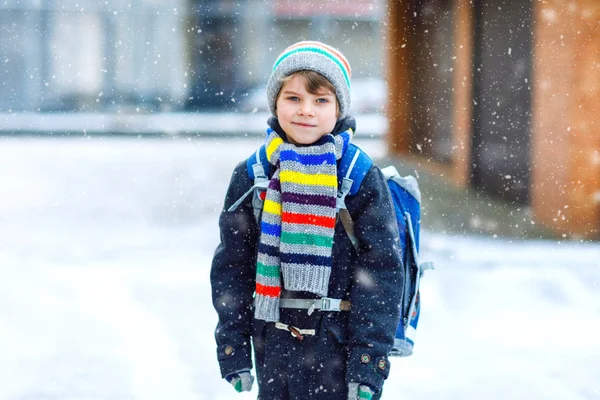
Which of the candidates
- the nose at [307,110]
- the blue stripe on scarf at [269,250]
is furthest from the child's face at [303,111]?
the blue stripe on scarf at [269,250]

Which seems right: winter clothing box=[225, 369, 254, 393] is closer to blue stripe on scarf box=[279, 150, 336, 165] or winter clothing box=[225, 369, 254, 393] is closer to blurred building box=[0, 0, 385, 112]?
blue stripe on scarf box=[279, 150, 336, 165]

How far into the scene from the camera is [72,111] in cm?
3155

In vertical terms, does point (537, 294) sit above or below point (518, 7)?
below

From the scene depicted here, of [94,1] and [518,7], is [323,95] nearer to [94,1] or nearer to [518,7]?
[518,7]

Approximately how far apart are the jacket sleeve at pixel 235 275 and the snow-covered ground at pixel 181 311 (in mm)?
1594

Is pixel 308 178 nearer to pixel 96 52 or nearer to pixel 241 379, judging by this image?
pixel 241 379

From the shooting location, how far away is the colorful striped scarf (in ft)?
8.20

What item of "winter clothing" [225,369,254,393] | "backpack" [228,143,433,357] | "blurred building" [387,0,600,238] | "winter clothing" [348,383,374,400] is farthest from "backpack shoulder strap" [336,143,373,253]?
"blurred building" [387,0,600,238]

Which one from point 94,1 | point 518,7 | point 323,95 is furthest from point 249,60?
point 323,95

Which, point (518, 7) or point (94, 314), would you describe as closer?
point (94, 314)

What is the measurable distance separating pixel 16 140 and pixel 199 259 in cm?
1399

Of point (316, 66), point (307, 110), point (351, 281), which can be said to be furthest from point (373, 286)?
point (316, 66)

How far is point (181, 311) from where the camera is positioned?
18.5 feet

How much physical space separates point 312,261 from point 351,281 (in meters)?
0.17
